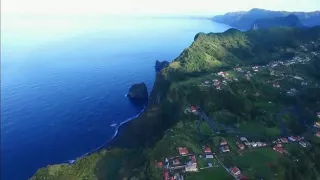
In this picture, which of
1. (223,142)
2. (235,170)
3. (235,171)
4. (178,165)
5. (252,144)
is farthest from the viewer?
(223,142)

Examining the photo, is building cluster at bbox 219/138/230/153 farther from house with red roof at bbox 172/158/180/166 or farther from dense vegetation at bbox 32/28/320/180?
house with red roof at bbox 172/158/180/166

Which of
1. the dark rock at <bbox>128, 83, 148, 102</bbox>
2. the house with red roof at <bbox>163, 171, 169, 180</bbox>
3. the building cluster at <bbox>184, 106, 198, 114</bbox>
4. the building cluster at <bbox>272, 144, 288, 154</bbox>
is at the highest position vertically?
the building cluster at <bbox>184, 106, 198, 114</bbox>

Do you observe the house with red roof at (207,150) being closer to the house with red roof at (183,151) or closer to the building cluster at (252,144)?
the house with red roof at (183,151)

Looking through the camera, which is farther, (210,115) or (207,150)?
(210,115)

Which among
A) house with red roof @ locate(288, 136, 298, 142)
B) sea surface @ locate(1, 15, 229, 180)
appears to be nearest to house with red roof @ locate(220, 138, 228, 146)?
house with red roof @ locate(288, 136, 298, 142)

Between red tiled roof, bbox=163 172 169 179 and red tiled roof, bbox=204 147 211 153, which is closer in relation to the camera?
red tiled roof, bbox=163 172 169 179

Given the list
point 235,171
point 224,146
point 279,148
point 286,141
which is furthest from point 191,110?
point 235,171

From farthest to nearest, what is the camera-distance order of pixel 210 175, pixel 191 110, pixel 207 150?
pixel 191 110, pixel 207 150, pixel 210 175

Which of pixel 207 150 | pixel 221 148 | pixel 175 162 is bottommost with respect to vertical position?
pixel 221 148

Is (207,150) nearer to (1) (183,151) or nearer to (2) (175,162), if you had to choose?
(1) (183,151)

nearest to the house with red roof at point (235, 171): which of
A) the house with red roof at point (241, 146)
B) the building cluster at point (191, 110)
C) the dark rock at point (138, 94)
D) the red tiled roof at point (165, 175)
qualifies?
the house with red roof at point (241, 146)
